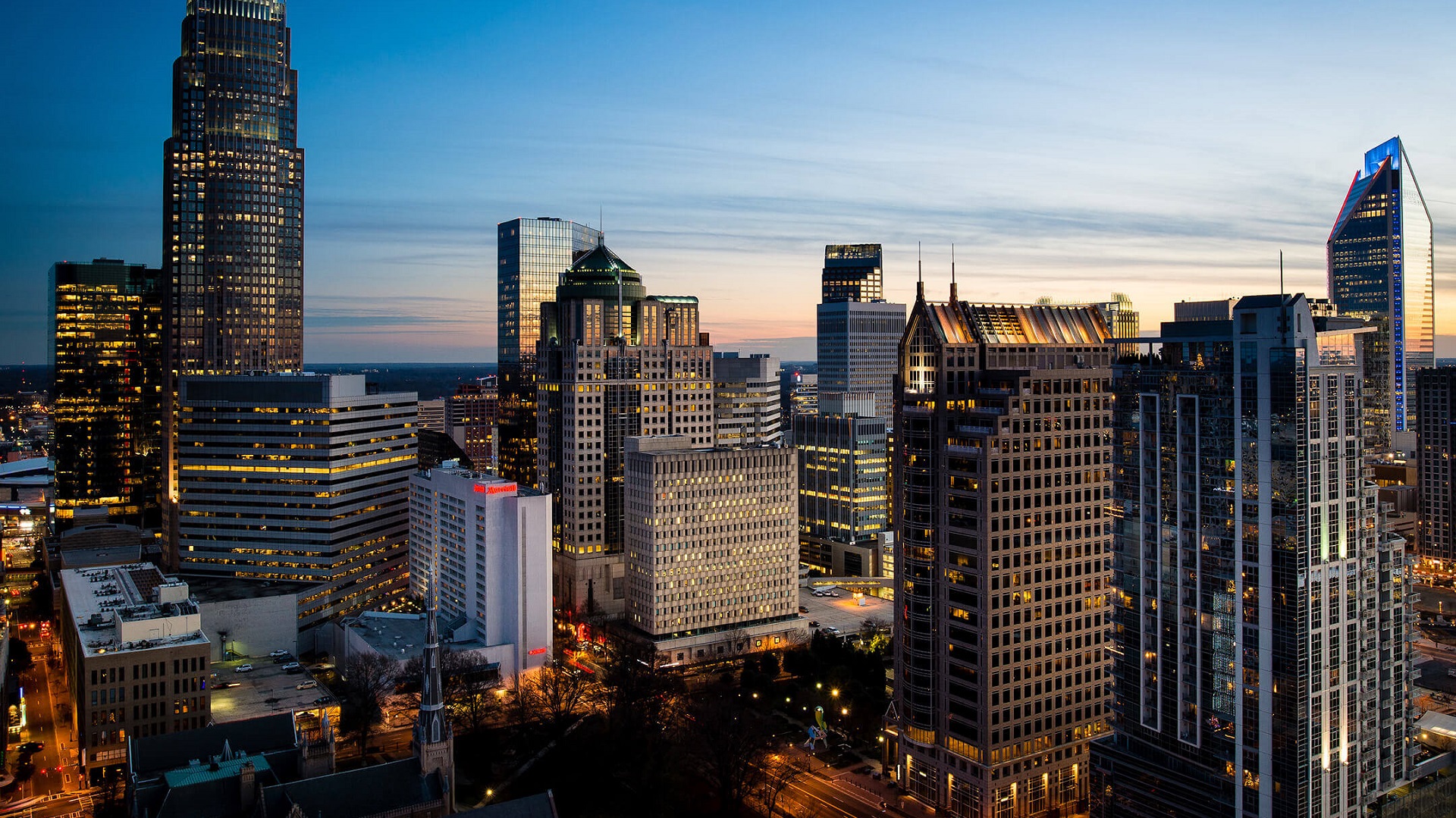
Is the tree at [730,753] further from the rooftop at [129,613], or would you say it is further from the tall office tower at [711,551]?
the rooftop at [129,613]

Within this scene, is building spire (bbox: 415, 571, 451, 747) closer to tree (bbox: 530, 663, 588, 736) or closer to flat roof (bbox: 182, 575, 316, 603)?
tree (bbox: 530, 663, 588, 736)

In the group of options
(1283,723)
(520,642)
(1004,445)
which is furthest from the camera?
(520,642)

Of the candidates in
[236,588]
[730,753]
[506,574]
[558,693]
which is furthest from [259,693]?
[730,753]

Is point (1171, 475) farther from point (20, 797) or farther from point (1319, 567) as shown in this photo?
point (20, 797)

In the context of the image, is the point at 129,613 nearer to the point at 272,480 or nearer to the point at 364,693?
the point at 364,693

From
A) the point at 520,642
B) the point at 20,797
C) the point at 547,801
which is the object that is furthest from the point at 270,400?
the point at 547,801

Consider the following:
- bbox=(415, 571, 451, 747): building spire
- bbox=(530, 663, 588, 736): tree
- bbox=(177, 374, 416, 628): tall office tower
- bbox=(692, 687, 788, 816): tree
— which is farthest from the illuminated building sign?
bbox=(415, 571, 451, 747): building spire
